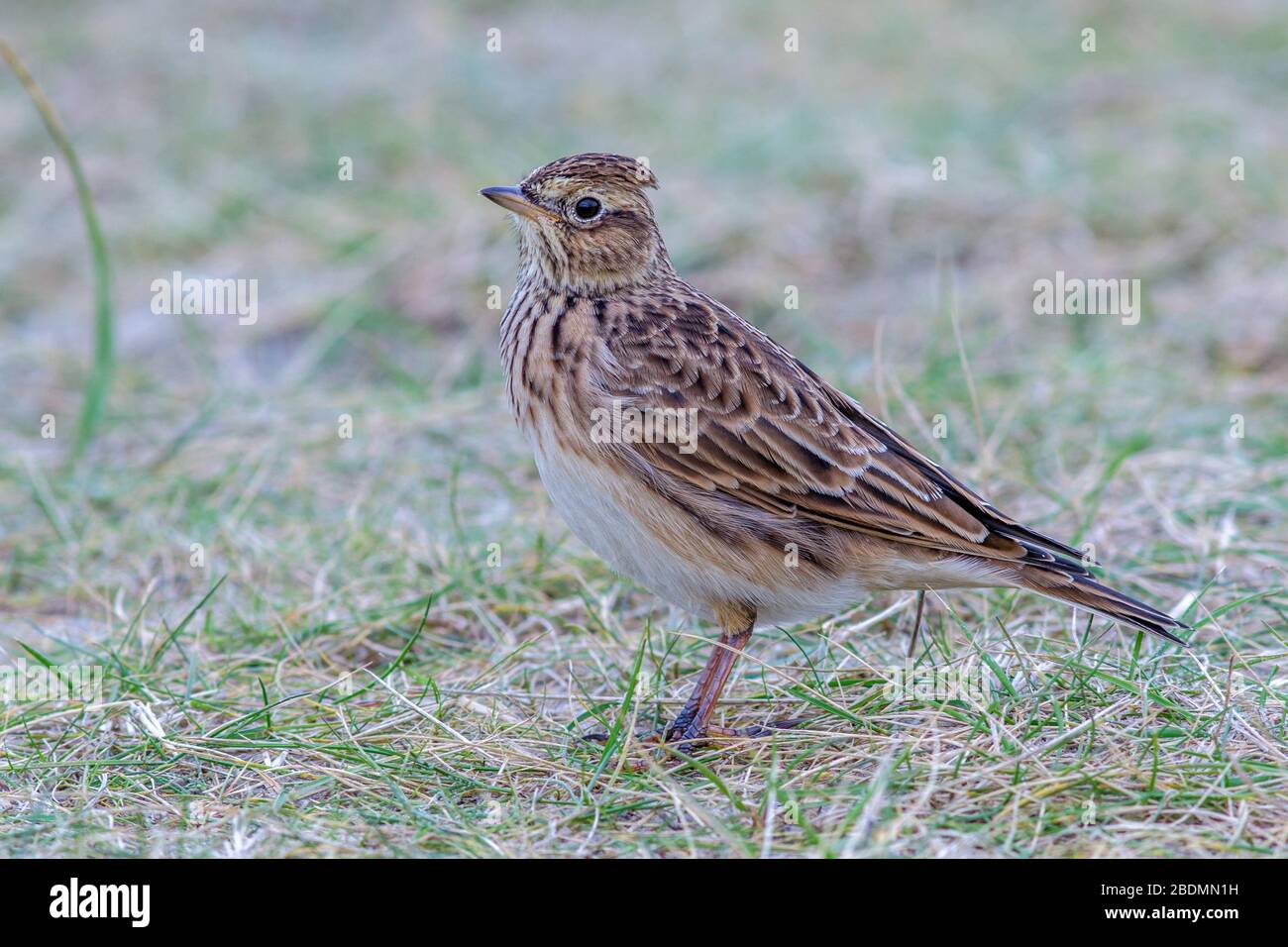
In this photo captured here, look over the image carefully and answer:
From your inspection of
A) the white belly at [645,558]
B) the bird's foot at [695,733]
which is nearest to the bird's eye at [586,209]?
the white belly at [645,558]

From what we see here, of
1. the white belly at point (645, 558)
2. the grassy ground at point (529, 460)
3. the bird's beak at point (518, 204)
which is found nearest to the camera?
the grassy ground at point (529, 460)

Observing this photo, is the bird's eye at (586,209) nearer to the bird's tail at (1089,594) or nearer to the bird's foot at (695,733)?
the bird's foot at (695,733)

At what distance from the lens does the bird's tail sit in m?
4.74

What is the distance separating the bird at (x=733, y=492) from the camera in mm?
4859

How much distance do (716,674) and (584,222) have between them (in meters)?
1.64

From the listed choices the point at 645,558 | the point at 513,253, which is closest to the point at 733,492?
the point at 645,558

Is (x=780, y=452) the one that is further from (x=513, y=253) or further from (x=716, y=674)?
(x=513, y=253)

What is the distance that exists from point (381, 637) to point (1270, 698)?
10.5 feet

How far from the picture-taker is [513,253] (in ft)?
32.3

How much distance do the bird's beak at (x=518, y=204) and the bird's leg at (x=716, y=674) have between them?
1535mm

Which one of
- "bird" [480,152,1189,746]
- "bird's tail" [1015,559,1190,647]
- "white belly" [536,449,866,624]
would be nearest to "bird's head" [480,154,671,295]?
"bird" [480,152,1189,746]

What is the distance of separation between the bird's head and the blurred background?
4.77 feet
